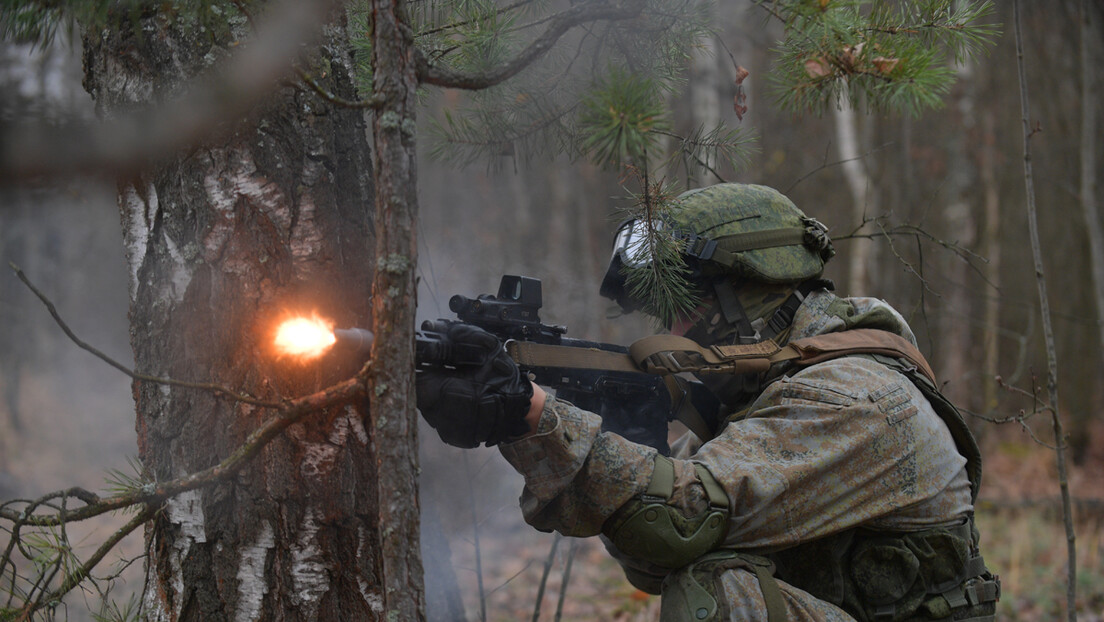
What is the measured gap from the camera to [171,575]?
5.55 feet

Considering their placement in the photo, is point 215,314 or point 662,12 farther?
point 662,12

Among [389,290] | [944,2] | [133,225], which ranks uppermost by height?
[944,2]

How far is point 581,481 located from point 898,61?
1572 millimetres

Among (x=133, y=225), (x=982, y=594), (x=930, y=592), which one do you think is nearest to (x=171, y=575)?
(x=133, y=225)

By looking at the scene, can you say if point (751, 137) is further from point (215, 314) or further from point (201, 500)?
point (201, 500)

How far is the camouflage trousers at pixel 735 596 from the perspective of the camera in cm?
205

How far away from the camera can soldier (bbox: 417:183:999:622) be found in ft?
6.57

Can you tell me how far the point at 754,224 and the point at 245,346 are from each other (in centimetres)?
166

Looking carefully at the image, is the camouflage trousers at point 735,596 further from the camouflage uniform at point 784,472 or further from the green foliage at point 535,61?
the green foliage at point 535,61

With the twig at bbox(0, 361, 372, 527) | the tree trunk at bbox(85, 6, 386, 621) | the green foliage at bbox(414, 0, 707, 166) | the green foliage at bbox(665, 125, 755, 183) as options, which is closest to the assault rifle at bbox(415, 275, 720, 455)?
the tree trunk at bbox(85, 6, 386, 621)

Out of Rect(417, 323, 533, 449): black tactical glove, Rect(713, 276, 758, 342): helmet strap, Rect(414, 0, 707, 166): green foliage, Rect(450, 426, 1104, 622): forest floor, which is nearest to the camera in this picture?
Rect(417, 323, 533, 449): black tactical glove

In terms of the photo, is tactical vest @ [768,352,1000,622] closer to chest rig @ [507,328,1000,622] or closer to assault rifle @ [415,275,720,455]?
chest rig @ [507,328,1000,622]

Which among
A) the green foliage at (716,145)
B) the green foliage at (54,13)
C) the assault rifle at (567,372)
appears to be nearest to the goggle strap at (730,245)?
the green foliage at (716,145)

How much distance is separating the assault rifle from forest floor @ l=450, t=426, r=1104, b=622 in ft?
3.32
